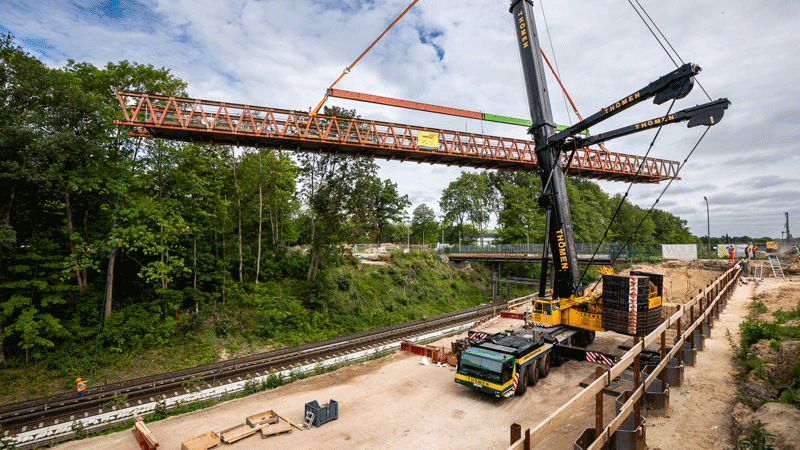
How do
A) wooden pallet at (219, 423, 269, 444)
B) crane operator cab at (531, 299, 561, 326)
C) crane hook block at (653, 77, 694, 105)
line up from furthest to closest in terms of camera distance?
crane operator cab at (531, 299, 561, 326), crane hook block at (653, 77, 694, 105), wooden pallet at (219, 423, 269, 444)

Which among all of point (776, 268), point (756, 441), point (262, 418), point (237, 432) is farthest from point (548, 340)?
point (776, 268)

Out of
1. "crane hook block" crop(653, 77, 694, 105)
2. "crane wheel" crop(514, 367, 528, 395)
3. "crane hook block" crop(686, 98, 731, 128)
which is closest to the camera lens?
"crane hook block" crop(686, 98, 731, 128)

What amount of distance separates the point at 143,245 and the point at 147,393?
8087 millimetres

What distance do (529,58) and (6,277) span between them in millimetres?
25906

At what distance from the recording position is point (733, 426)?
6457 millimetres

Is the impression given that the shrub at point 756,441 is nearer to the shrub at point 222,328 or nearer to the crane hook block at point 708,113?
the crane hook block at point 708,113

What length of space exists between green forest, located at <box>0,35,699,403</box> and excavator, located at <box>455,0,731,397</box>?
11.5 ft

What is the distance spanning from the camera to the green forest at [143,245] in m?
15.9

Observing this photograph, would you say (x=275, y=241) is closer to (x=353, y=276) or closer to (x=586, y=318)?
(x=353, y=276)

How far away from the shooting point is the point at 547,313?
14672mm

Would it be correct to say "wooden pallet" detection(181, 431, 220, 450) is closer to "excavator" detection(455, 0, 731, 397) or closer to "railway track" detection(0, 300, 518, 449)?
"railway track" detection(0, 300, 518, 449)

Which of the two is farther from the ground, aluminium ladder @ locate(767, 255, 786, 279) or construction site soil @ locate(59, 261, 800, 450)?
aluminium ladder @ locate(767, 255, 786, 279)

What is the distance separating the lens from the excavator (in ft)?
35.9

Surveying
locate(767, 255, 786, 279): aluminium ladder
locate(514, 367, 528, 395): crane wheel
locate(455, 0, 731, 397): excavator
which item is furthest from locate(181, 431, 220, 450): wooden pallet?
locate(767, 255, 786, 279): aluminium ladder
